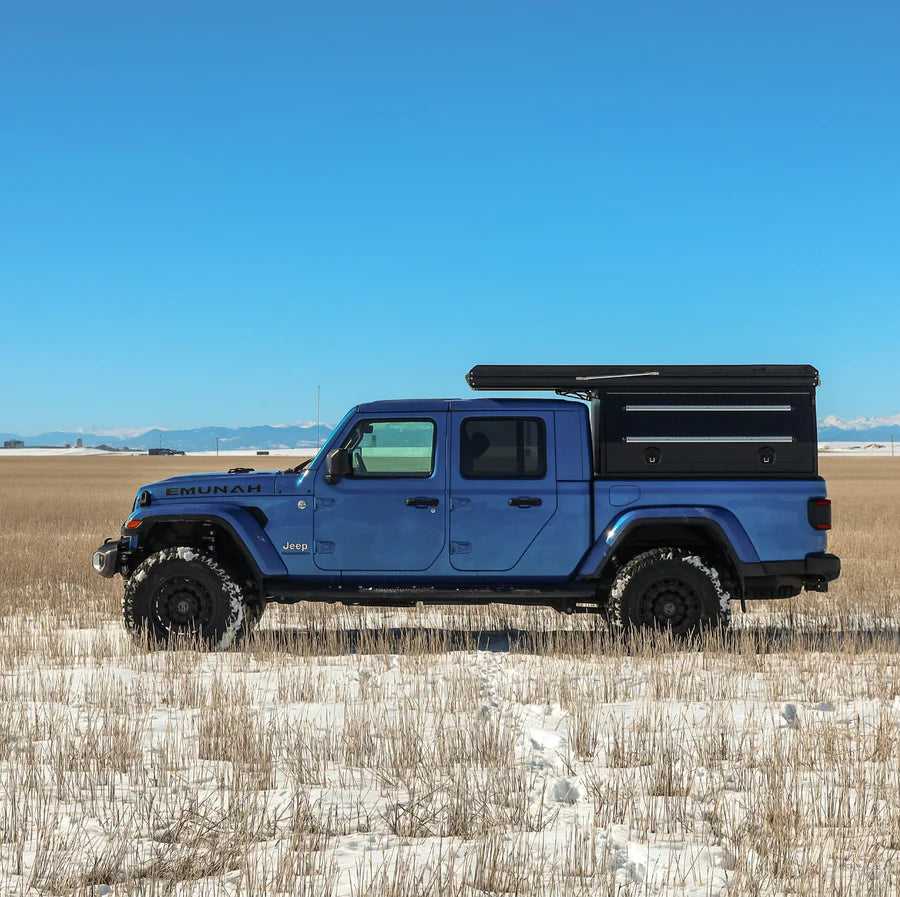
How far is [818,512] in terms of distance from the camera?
879cm

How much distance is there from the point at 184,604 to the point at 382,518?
1.84 metres

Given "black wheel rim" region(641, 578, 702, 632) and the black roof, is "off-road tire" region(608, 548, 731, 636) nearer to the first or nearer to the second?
"black wheel rim" region(641, 578, 702, 632)

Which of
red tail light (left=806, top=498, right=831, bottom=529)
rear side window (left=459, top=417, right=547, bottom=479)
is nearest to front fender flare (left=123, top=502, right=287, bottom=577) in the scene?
rear side window (left=459, top=417, right=547, bottom=479)

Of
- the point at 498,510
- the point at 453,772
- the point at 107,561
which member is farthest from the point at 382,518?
the point at 453,772

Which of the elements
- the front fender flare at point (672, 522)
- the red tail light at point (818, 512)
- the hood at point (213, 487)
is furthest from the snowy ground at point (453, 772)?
the hood at point (213, 487)

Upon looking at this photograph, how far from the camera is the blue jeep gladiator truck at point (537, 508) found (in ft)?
28.9

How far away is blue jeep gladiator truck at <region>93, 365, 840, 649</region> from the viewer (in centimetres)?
882

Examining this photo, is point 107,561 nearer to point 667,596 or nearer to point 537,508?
point 537,508

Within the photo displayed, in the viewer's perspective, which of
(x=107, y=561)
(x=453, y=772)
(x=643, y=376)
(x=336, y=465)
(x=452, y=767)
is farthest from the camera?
(x=107, y=561)

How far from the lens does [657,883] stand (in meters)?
3.88

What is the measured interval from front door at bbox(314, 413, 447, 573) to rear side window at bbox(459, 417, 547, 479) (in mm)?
234

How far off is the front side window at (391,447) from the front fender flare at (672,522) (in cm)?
158

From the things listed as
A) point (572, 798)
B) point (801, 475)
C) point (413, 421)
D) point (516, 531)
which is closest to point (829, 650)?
point (801, 475)

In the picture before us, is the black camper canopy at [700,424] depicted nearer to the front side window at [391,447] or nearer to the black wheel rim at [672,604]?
the black wheel rim at [672,604]
